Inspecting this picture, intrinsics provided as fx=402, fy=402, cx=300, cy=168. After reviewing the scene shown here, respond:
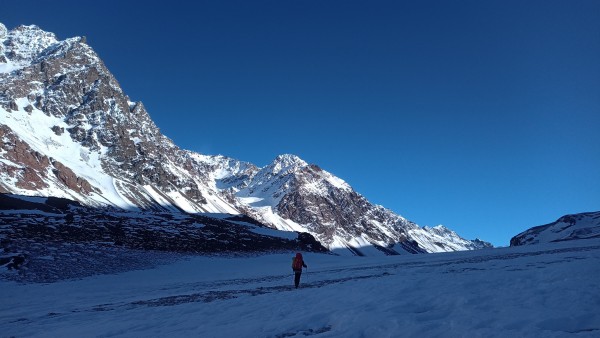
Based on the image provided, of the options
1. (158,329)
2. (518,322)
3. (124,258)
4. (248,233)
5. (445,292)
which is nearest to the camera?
(518,322)

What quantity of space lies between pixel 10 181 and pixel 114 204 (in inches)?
1686

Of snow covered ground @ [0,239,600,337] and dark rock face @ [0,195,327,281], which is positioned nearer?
snow covered ground @ [0,239,600,337]

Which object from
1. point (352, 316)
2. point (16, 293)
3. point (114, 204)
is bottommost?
point (16, 293)

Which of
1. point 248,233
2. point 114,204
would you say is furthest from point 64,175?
point 248,233

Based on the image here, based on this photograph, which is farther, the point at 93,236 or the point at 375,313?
the point at 93,236

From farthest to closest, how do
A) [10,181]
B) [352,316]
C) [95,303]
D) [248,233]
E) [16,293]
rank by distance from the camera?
Answer: 1. [10,181]
2. [248,233]
3. [16,293]
4. [95,303]
5. [352,316]

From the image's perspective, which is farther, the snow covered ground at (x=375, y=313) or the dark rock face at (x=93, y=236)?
the dark rock face at (x=93, y=236)

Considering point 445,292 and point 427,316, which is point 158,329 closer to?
point 427,316

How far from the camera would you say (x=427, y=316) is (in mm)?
9344

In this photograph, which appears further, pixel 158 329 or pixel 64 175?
pixel 64 175

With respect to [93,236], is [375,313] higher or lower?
lower

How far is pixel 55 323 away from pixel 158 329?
15.5 ft

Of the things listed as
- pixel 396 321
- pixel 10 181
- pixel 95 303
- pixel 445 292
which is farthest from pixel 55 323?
pixel 10 181

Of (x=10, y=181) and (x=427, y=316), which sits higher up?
(x=10, y=181)
